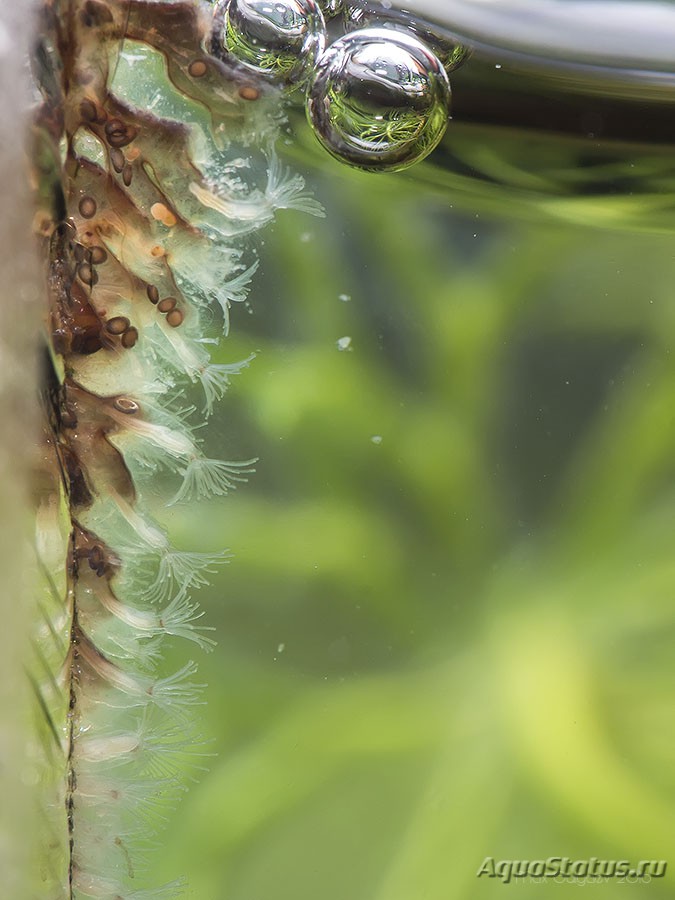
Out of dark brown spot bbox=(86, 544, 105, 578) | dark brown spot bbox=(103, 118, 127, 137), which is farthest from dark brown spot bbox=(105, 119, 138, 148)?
dark brown spot bbox=(86, 544, 105, 578)

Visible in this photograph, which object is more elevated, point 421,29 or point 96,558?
point 421,29

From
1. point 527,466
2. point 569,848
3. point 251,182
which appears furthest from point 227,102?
point 569,848

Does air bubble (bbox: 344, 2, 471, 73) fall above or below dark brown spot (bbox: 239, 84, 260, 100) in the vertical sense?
above

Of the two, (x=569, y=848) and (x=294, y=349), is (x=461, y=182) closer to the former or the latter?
(x=294, y=349)

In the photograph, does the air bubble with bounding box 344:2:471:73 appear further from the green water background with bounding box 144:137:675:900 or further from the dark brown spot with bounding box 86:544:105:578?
the dark brown spot with bounding box 86:544:105:578

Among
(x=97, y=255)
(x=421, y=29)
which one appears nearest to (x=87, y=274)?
(x=97, y=255)

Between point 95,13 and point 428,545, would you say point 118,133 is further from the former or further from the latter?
point 428,545

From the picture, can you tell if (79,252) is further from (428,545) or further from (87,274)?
(428,545)
